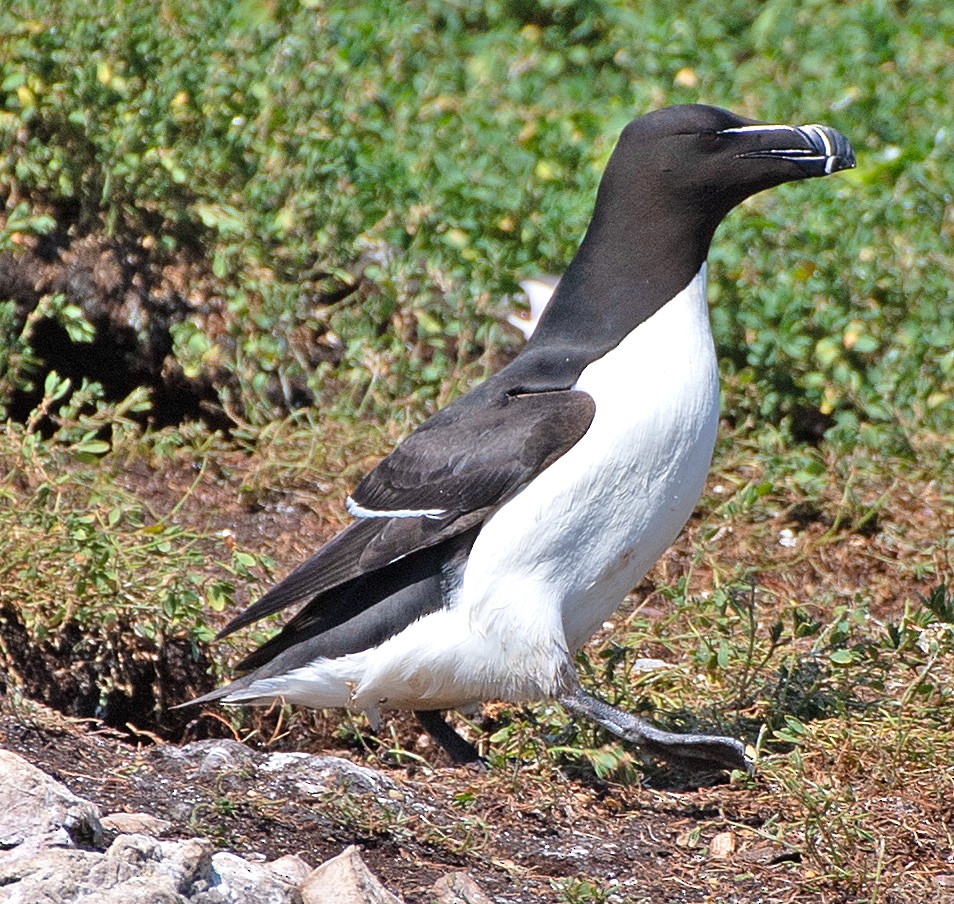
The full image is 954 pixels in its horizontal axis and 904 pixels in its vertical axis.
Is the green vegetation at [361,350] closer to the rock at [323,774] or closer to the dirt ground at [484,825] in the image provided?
the dirt ground at [484,825]

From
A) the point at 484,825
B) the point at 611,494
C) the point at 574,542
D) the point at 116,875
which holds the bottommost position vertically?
the point at 484,825

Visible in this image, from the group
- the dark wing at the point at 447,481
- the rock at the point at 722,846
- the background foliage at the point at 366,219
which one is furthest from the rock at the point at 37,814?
the background foliage at the point at 366,219

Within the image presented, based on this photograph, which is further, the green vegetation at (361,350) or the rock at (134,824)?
the green vegetation at (361,350)

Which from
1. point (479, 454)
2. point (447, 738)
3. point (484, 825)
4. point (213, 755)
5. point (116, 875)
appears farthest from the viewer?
point (447, 738)

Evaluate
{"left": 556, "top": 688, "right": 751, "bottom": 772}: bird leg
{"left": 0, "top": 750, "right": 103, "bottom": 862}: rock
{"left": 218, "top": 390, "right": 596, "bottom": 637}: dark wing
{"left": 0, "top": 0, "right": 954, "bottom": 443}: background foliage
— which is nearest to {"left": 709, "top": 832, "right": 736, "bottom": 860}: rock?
{"left": 556, "top": 688, "right": 751, "bottom": 772}: bird leg

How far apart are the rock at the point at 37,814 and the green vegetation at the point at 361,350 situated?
1.36m

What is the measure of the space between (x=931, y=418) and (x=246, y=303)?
102 inches

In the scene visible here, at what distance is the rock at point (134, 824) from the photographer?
10.8 ft

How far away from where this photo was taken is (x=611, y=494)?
13.5 feet

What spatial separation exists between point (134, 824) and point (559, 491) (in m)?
1.36

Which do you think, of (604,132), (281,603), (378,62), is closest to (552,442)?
(281,603)

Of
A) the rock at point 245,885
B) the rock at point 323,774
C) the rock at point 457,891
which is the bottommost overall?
the rock at point 323,774

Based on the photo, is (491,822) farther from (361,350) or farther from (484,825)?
(361,350)

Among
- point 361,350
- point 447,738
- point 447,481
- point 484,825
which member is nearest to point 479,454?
point 447,481
